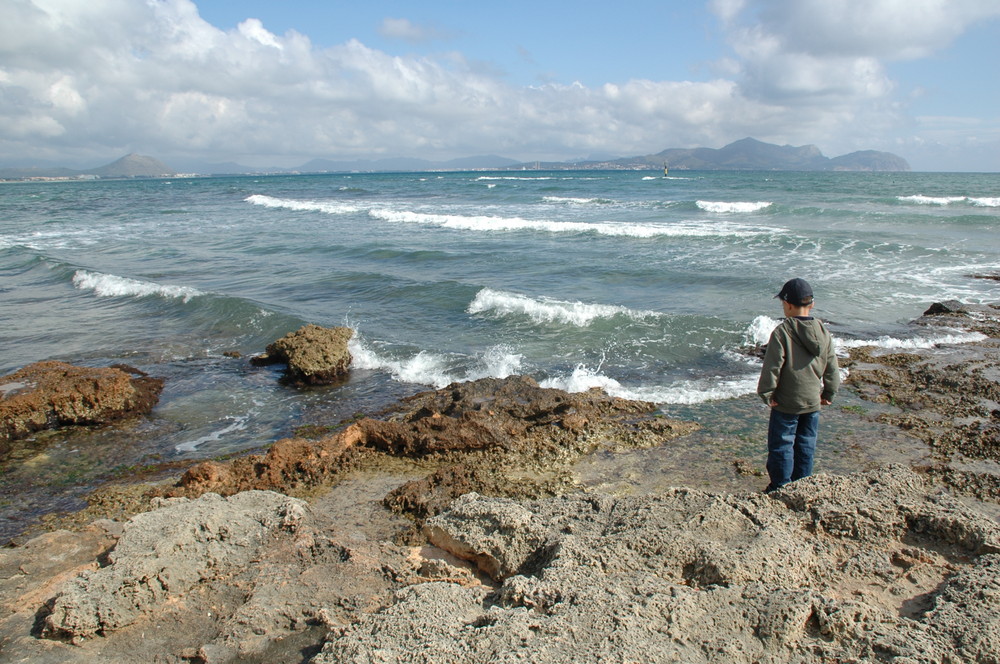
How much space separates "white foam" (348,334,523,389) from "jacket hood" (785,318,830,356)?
507cm

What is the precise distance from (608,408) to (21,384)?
305 inches

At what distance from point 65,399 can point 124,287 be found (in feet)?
30.6

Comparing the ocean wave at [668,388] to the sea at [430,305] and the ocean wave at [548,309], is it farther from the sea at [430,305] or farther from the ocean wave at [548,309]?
the ocean wave at [548,309]

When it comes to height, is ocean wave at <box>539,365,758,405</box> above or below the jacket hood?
below

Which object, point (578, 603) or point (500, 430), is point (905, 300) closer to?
point (500, 430)

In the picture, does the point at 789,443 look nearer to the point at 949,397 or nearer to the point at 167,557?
the point at 949,397

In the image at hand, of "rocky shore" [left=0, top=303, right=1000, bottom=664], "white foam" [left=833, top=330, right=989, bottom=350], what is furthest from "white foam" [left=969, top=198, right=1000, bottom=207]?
"rocky shore" [left=0, top=303, right=1000, bottom=664]

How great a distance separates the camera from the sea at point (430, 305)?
7.94 metres

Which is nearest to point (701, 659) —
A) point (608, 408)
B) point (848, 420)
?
point (608, 408)

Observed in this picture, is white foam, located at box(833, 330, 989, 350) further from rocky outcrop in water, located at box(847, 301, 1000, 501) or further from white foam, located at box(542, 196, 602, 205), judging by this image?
white foam, located at box(542, 196, 602, 205)

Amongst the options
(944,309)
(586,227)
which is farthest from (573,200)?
(944,309)

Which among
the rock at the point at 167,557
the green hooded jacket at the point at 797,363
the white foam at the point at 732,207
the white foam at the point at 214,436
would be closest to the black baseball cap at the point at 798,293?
the green hooded jacket at the point at 797,363

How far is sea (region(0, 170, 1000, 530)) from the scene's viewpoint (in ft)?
26.1

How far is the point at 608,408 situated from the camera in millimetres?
7250
